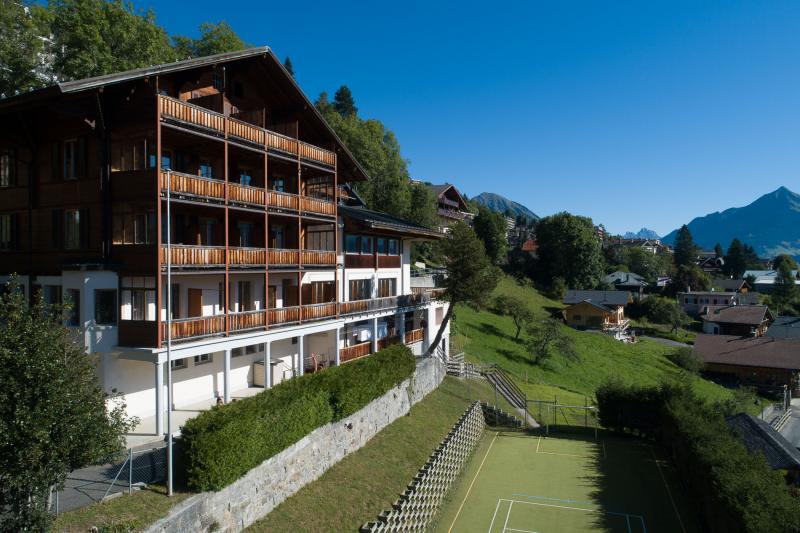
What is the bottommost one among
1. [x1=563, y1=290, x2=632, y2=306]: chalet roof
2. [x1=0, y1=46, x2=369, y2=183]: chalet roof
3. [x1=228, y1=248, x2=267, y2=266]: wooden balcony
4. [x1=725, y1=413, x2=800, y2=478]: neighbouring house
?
[x1=725, y1=413, x2=800, y2=478]: neighbouring house

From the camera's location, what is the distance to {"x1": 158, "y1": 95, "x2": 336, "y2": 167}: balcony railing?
21.9 metres

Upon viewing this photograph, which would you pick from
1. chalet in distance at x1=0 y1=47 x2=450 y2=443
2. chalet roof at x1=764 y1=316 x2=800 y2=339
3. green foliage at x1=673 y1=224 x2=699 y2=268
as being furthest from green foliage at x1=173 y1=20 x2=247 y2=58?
green foliage at x1=673 y1=224 x2=699 y2=268

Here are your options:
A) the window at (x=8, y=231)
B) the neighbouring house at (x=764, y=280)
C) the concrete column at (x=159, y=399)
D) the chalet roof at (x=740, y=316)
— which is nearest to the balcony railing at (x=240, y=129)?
the concrete column at (x=159, y=399)

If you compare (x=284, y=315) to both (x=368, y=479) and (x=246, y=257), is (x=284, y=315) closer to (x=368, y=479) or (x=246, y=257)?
(x=246, y=257)

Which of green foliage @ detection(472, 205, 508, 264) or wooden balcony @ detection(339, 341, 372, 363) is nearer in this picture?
wooden balcony @ detection(339, 341, 372, 363)

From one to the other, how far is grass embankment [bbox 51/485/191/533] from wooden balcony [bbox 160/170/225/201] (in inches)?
455

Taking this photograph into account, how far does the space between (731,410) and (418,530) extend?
28.3m

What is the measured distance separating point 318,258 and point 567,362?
35.1 metres

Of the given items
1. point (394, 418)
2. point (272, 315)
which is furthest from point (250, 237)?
point (394, 418)

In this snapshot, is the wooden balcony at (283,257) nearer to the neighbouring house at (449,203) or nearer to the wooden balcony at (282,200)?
the wooden balcony at (282,200)

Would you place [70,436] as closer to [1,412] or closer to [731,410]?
[1,412]

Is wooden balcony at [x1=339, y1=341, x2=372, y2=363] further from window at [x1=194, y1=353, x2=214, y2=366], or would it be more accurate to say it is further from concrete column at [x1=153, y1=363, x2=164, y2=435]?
concrete column at [x1=153, y1=363, x2=164, y2=435]

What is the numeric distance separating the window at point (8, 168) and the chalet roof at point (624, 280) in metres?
110

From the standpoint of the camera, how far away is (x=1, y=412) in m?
11.0
